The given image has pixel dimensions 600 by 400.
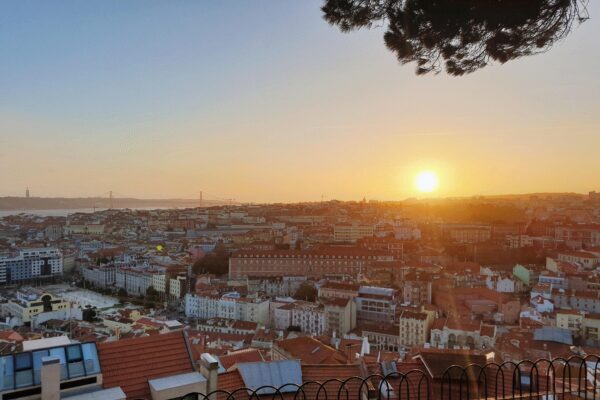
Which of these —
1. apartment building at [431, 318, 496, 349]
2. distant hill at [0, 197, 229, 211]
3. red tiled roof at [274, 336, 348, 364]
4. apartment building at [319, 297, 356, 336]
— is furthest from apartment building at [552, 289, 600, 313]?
distant hill at [0, 197, 229, 211]

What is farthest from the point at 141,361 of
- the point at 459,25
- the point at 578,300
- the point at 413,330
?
the point at 578,300

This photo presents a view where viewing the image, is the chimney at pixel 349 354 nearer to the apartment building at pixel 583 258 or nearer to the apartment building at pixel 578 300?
the apartment building at pixel 578 300

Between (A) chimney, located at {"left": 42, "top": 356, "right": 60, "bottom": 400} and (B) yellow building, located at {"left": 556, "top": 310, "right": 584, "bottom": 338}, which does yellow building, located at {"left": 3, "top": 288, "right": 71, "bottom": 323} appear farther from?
(B) yellow building, located at {"left": 556, "top": 310, "right": 584, "bottom": 338}

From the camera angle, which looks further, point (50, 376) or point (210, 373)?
point (210, 373)

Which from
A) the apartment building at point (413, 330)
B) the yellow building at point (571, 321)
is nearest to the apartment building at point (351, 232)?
the yellow building at point (571, 321)

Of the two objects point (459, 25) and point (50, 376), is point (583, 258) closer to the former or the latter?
point (459, 25)

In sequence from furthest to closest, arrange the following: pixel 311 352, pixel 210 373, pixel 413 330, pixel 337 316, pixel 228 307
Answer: pixel 228 307
pixel 337 316
pixel 413 330
pixel 311 352
pixel 210 373

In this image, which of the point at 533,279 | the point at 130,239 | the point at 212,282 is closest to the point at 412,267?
the point at 533,279
